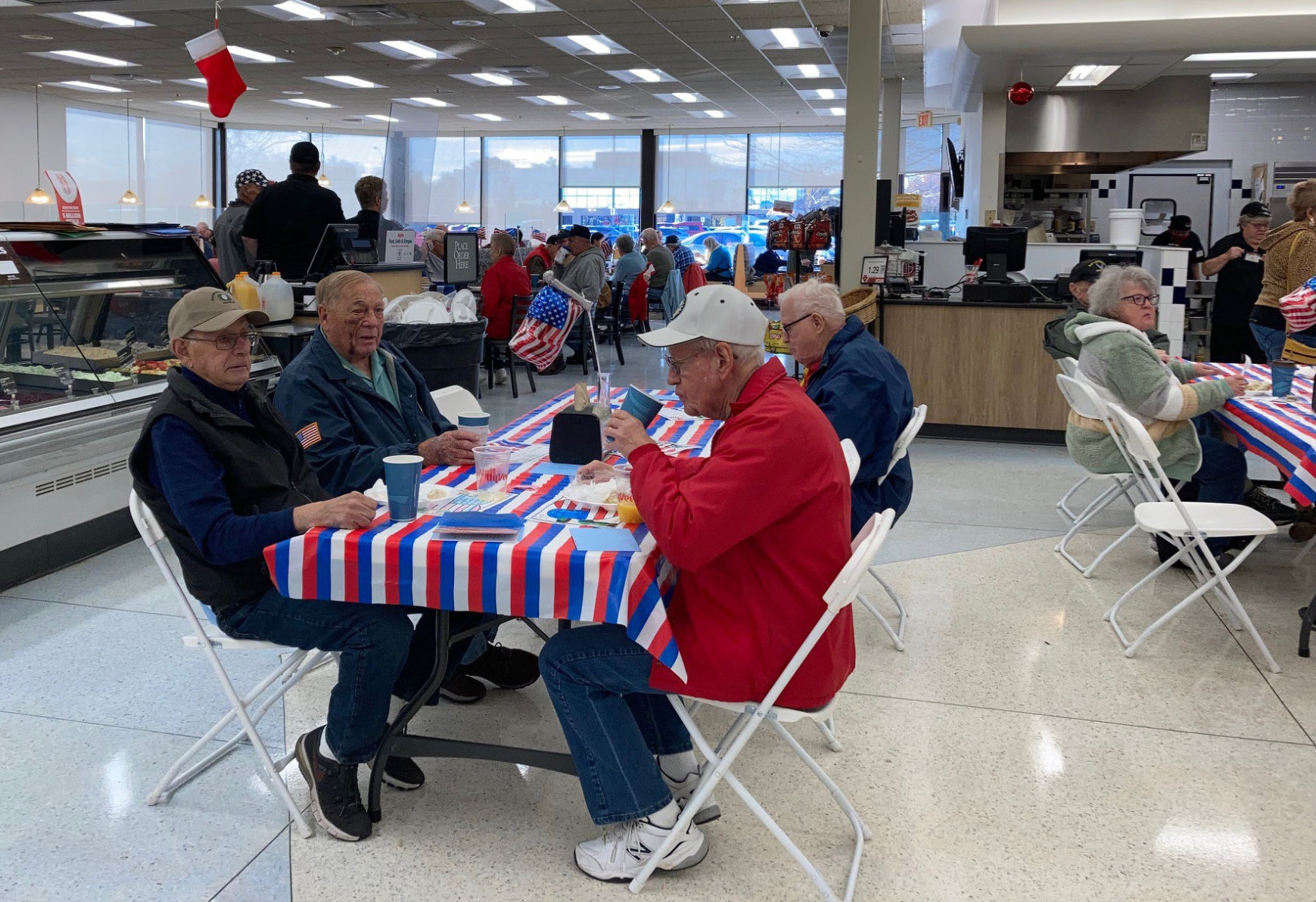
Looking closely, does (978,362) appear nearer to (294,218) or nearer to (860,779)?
(294,218)

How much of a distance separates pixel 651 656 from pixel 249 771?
4.09 feet

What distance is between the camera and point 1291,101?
11812 mm

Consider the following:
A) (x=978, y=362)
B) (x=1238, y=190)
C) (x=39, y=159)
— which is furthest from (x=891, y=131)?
(x=39, y=159)

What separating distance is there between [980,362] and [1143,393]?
313 centimetres

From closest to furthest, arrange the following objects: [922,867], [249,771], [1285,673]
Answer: [922,867] < [249,771] < [1285,673]

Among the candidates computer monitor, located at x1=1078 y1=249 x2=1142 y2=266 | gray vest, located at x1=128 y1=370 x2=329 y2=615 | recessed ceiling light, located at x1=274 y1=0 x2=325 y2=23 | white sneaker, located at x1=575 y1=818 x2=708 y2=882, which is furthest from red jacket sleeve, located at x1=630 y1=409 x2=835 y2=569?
recessed ceiling light, located at x1=274 y1=0 x2=325 y2=23

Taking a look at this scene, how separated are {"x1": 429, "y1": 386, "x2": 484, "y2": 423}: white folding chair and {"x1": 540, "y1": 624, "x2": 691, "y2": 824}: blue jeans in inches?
68.5

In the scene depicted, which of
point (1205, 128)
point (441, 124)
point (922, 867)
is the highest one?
point (441, 124)

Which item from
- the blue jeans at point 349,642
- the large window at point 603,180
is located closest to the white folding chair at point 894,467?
the blue jeans at point 349,642

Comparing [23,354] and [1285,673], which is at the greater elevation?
[23,354]

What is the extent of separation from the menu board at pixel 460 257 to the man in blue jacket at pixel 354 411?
16.7ft

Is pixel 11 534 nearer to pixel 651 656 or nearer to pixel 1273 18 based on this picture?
pixel 651 656

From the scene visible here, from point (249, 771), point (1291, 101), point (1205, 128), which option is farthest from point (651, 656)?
point (1291, 101)

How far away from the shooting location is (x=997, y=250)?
7.72 meters
